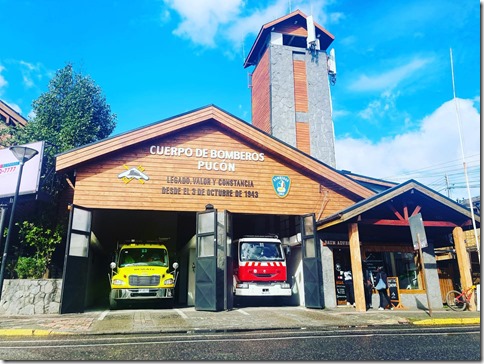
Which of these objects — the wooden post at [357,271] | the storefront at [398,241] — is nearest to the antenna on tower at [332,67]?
the storefront at [398,241]

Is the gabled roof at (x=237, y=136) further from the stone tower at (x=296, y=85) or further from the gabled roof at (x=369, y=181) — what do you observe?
the stone tower at (x=296, y=85)

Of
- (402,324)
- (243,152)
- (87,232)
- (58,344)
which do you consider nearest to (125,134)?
(87,232)

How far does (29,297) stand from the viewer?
12.1 meters

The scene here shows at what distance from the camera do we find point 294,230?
56.7 ft

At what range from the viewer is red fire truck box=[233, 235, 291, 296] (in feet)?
46.0

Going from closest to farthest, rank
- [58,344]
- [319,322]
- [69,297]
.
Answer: [58,344]
[319,322]
[69,297]

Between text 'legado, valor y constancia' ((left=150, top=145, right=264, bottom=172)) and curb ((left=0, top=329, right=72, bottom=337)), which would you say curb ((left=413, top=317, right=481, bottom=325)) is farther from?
curb ((left=0, top=329, right=72, bottom=337))

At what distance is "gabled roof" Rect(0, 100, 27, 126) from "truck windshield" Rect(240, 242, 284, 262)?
46.5ft

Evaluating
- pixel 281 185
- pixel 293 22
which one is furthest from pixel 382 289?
pixel 293 22

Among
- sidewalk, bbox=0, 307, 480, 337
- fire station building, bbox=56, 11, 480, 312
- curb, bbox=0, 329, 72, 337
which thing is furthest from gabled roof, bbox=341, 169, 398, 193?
curb, bbox=0, 329, 72, 337

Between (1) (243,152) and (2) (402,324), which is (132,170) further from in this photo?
(2) (402,324)

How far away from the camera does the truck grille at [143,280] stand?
1270cm

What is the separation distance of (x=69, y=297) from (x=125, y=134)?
6.24 meters

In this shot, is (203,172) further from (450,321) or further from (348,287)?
(450,321)
